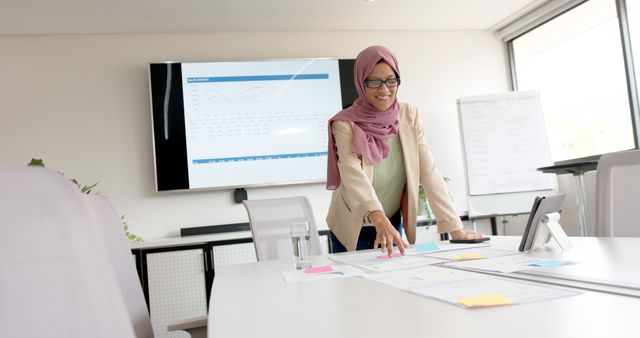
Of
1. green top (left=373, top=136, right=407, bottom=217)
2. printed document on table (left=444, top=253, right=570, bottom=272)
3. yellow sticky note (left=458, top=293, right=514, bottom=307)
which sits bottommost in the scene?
printed document on table (left=444, top=253, right=570, bottom=272)

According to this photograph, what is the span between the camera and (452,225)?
1.84m

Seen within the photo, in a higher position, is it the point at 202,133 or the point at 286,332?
the point at 202,133

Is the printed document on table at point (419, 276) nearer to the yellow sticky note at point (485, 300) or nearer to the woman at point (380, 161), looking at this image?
the yellow sticky note at point (485, 300)

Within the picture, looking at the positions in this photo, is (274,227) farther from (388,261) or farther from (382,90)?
(388,261)

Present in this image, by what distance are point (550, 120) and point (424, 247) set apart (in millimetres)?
3489

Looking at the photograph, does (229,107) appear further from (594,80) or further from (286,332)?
(286,332)

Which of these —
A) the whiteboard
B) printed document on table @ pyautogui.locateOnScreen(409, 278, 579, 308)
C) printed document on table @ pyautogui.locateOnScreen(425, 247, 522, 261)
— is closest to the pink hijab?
printed document on table @ pyautogui.locateOnScreen(425, 247, 522, 261)

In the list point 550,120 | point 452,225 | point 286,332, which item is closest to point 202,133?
point 452,225

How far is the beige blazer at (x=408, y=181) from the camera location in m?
1.84

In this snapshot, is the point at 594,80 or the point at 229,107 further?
the point at 229,107

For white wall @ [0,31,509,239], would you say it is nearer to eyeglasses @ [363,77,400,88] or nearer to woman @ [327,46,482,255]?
woman @ [327,46,482,255]

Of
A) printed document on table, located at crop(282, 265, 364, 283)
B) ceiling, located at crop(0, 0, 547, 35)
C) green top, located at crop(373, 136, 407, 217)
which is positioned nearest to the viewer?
printed document on table, located at crop(282, 265, 364, 283)

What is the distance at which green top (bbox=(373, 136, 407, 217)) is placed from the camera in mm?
1965

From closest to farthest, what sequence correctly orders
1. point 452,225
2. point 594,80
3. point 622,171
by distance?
1. point 622,171
2. point 452,225
3. point 594,80
